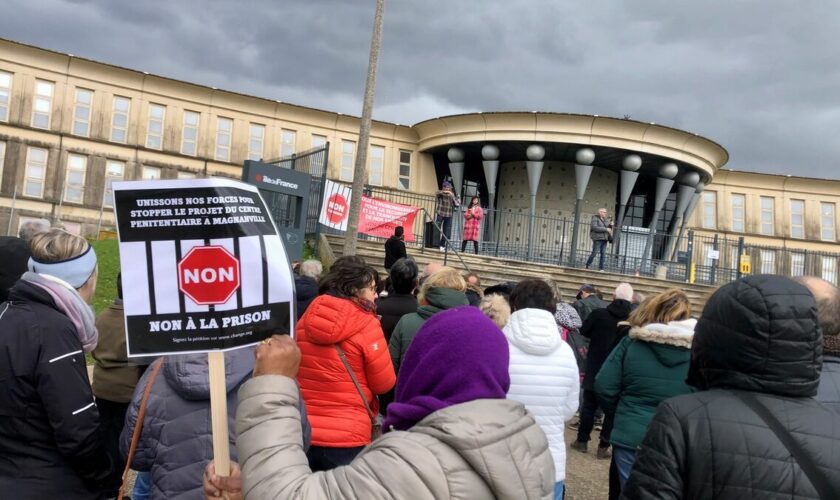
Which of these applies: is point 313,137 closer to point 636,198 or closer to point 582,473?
point 636,198

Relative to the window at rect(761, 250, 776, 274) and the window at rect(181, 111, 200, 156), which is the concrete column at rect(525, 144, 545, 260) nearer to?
the window at rect(761, 250, 776, 274)

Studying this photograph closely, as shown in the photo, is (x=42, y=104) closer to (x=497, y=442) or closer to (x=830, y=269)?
(x=497, y=442)

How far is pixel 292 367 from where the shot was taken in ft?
5.97

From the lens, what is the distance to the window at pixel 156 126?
28297 mm

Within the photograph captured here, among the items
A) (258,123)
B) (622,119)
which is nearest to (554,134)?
(622,119)

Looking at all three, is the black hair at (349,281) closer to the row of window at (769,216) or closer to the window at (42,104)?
the window at (42,104)

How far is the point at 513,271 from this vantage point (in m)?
16.5

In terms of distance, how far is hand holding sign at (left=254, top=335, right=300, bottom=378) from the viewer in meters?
1.79

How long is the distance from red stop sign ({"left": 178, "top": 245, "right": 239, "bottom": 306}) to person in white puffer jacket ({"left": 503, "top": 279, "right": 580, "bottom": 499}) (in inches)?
89.0

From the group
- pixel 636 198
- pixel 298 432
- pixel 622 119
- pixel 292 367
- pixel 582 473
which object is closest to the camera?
pixel 298 432

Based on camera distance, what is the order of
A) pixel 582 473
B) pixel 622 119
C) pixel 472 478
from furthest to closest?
1. pixel 622 119
2. pixel 582 473
3. pixel 472 478

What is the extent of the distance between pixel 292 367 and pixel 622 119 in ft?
70.9

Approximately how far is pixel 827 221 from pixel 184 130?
1371 inches

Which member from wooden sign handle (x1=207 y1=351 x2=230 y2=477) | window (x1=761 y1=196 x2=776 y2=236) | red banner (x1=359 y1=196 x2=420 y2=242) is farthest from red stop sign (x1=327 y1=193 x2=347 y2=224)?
window (x1=761 y1=196 x2=776 y2=236)
